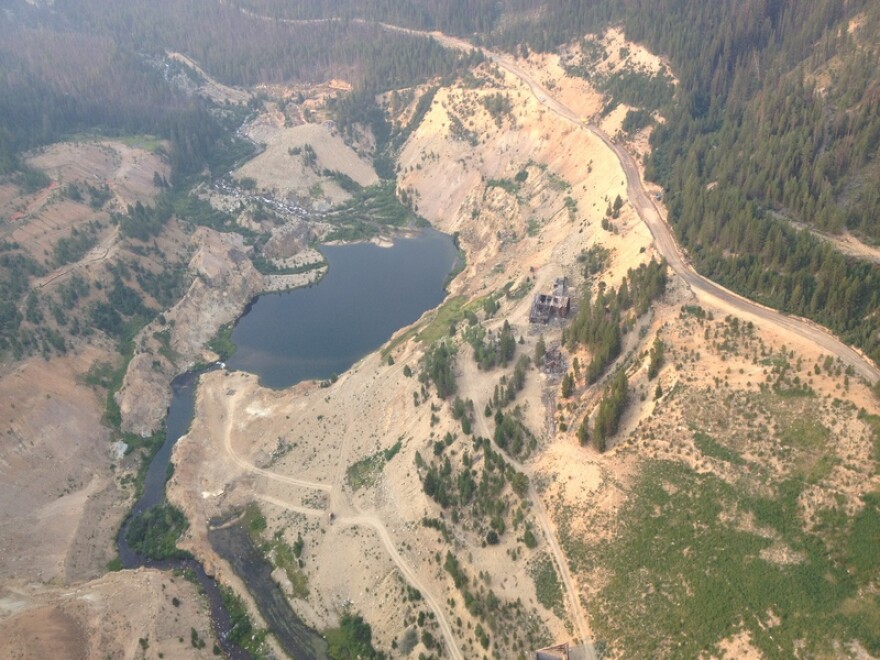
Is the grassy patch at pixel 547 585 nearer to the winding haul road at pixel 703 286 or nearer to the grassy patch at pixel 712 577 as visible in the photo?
the grassy patch at pixel 712 577

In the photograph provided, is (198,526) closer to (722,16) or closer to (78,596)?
(78,596)

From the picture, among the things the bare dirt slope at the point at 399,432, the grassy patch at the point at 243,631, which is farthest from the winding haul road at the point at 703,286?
the grassy patch at the point at 243,631

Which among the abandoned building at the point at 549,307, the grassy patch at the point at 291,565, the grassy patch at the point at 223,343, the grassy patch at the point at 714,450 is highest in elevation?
the grassy patch at the point at 714,450

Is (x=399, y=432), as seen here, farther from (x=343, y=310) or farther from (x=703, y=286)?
(x=703, y=286)

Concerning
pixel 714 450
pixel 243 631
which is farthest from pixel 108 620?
pixel 714 450

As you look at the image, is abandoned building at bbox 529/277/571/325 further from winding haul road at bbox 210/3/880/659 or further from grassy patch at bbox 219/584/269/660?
grassy patch at bbox 219/584/269/660

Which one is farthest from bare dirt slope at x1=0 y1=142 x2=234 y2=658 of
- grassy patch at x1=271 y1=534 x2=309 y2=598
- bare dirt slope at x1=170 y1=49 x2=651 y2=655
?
grassy patch at x1=271 y1=534 x2=309 y2=598
